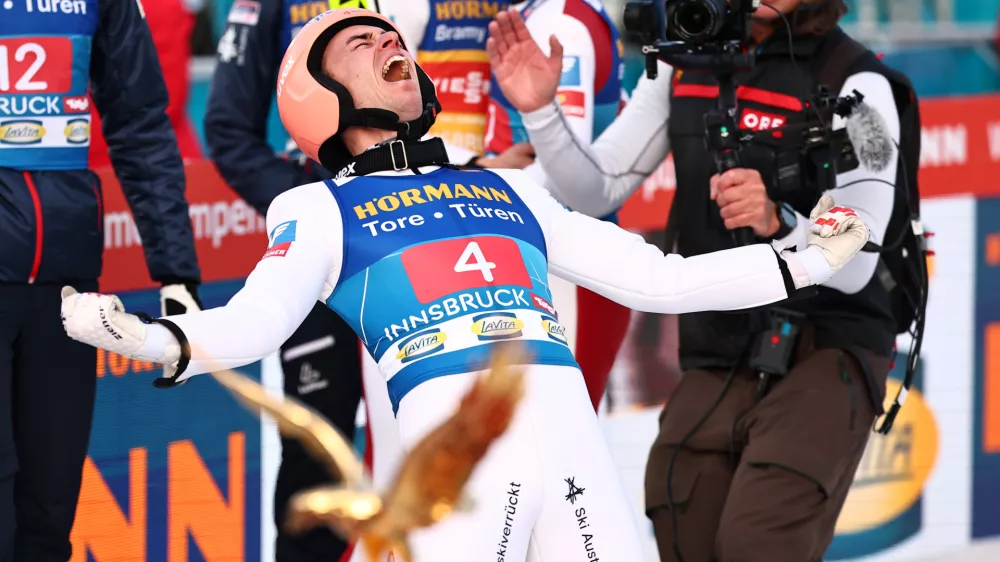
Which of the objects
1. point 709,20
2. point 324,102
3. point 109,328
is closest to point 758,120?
point 709,20

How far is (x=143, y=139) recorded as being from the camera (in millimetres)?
3717

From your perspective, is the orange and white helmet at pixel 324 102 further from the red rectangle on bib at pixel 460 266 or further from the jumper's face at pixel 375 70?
the red rectangle on bib at pixel 460 266

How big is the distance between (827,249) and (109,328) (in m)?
1.39

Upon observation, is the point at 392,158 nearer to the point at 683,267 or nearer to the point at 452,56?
the point at 683,267

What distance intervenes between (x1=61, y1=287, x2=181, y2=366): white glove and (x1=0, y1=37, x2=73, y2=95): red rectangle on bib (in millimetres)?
1061

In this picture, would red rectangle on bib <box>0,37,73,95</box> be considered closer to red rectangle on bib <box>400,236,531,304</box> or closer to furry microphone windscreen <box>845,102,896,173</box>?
A: red rectangle on bib <box>400,236,531,304</box>

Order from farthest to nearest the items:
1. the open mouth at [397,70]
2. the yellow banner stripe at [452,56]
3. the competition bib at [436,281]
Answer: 1. the yellow banner stripe at [452,56]
2. the open mouth at [397,70]
3. the competition bib at [436,281]

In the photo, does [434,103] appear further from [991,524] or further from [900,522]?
[991,524]

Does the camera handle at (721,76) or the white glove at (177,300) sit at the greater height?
the camera handle at (721,76)

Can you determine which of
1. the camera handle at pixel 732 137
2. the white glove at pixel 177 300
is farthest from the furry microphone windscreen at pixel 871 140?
the white glove at pixel 177 300

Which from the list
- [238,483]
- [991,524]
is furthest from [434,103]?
[991,524]

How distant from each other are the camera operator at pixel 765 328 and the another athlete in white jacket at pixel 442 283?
586mm

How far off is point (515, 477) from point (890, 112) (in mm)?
1561

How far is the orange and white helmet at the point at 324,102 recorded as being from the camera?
3152 mm
